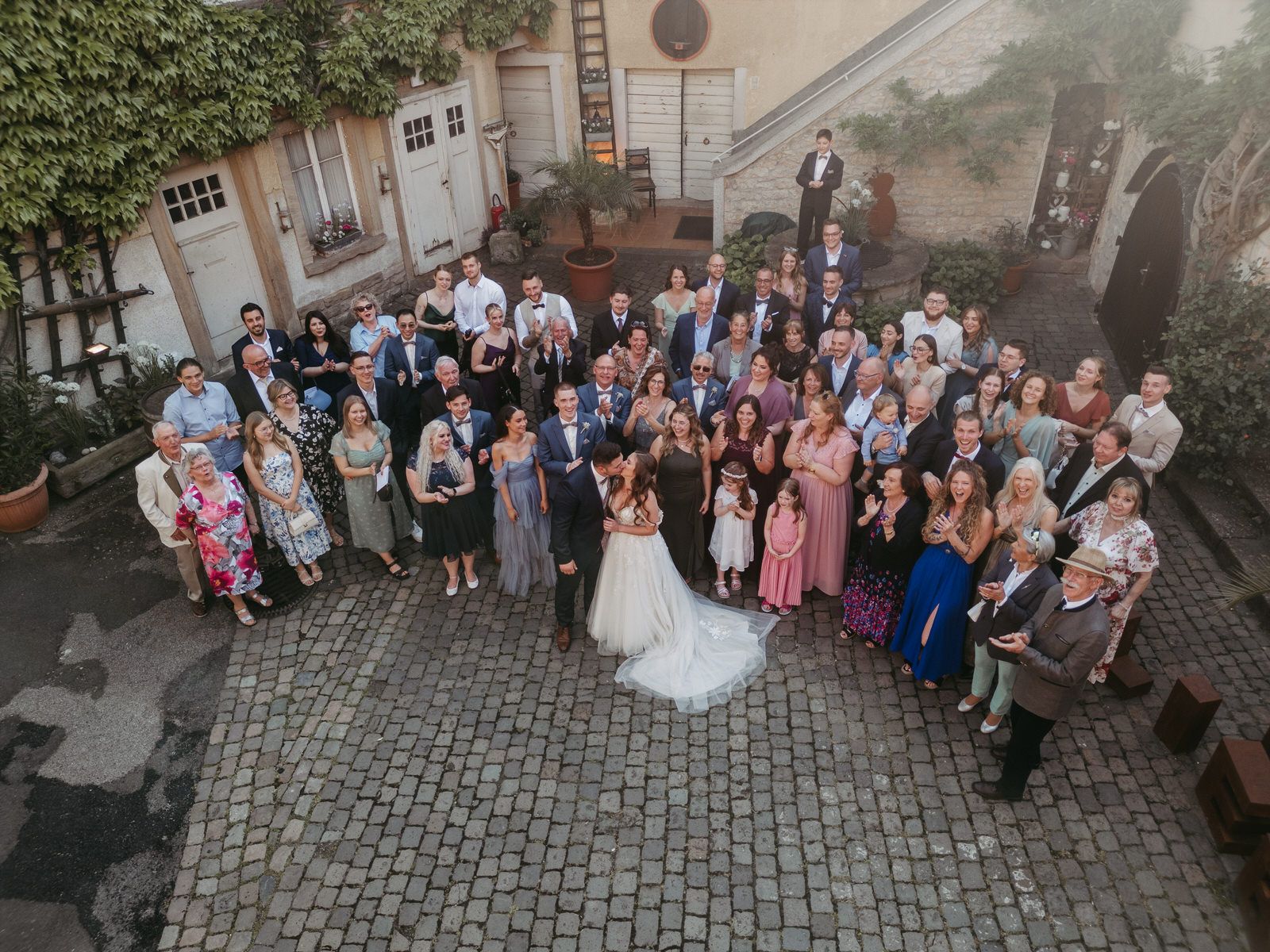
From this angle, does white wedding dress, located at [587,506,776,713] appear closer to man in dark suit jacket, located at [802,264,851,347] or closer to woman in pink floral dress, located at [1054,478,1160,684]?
woman in pink floral dress, located at [1054,478,1160,684]

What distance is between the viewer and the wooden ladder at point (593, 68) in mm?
14812

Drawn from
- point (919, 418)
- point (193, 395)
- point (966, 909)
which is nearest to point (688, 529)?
point (919, 418)

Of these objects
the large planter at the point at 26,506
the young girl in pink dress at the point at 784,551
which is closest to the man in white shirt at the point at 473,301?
the young girl in pink dress at the point at 784,551

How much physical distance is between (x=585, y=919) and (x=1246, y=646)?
5532 millimetres

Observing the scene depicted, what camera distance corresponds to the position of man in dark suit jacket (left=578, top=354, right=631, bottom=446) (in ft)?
24.7

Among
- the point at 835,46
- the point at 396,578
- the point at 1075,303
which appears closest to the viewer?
the point at 396,578

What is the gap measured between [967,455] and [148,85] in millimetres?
8894

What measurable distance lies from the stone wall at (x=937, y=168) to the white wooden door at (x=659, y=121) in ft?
9.77

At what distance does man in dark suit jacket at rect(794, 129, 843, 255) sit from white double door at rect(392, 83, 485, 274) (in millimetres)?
5660

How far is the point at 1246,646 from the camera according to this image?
6930 millimetres

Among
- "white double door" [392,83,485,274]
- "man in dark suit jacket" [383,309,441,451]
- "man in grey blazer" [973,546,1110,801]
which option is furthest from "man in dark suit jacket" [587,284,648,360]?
"white double door" [392,83,485,274]

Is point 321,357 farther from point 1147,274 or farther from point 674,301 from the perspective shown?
point 1147,274

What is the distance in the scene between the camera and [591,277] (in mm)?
12680

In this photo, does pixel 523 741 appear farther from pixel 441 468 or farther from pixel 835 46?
pixel 835 46
